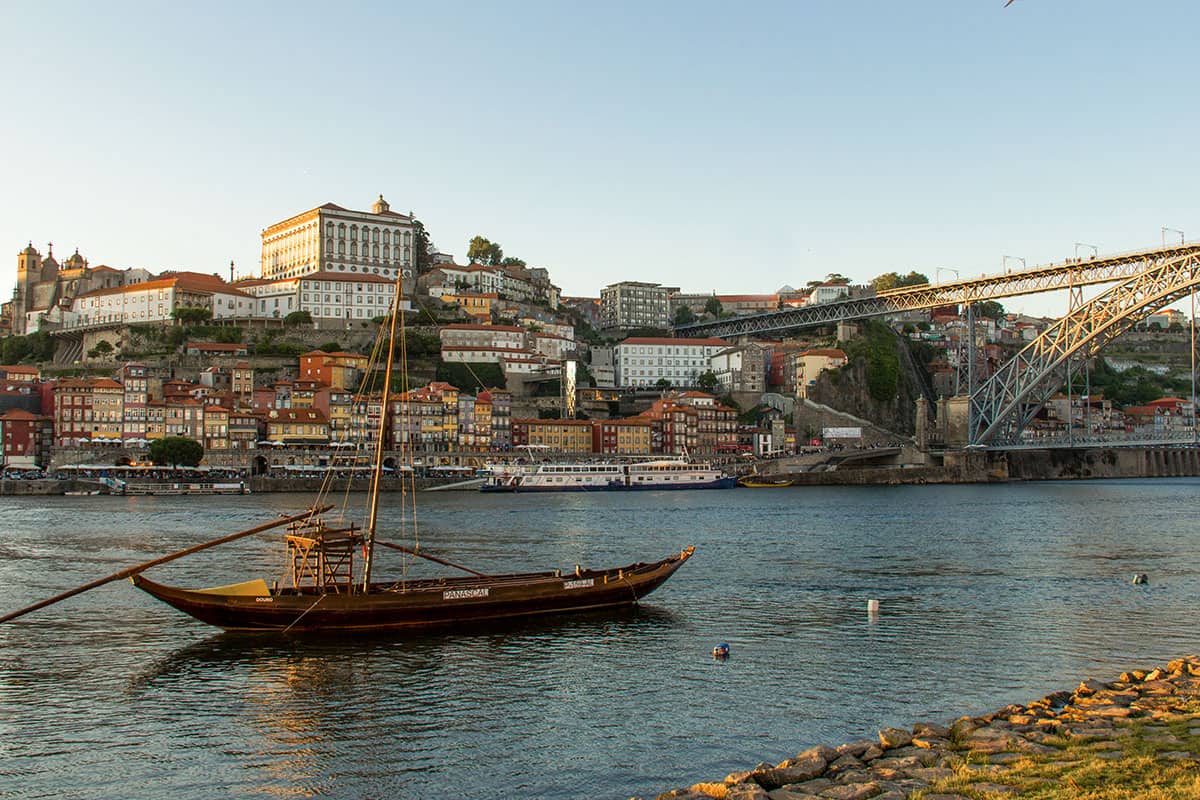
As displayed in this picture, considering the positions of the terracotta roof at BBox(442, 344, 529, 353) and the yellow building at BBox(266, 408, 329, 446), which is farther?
the terracotta roof at BBox(442, 344, 529, 353)

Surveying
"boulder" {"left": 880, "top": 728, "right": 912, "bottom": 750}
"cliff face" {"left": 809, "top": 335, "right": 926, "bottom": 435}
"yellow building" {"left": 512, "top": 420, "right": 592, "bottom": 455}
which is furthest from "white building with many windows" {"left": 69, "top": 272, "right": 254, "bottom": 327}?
"boulder" {"left": 880, "top": 728, "right": 912, "bottom": 750}

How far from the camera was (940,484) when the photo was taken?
74.4 meters

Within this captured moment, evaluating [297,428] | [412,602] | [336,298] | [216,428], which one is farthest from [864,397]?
[412,602]

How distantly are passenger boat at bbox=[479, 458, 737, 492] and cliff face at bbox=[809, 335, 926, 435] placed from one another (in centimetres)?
1549

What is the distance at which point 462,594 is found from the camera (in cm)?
1848

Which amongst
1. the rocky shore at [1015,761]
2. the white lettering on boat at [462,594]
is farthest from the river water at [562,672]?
the rocky shore at [1015,761]

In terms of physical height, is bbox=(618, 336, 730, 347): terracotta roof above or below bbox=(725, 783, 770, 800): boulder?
above

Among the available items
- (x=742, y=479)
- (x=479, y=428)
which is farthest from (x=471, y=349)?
(x=742, y=479)

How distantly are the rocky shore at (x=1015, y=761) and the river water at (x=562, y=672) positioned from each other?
4.58 feet

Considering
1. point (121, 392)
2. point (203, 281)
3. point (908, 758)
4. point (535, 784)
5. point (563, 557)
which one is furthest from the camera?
point (203, 281)

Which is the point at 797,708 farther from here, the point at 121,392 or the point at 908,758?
the point at 121,392

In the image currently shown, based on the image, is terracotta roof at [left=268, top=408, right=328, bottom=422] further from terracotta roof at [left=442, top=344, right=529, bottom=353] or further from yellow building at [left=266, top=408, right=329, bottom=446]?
terracotta roof at [left=442, top=344, right=529, bottom=353]

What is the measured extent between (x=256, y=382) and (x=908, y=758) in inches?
2934

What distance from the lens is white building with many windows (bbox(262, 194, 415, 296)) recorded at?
296 ft
